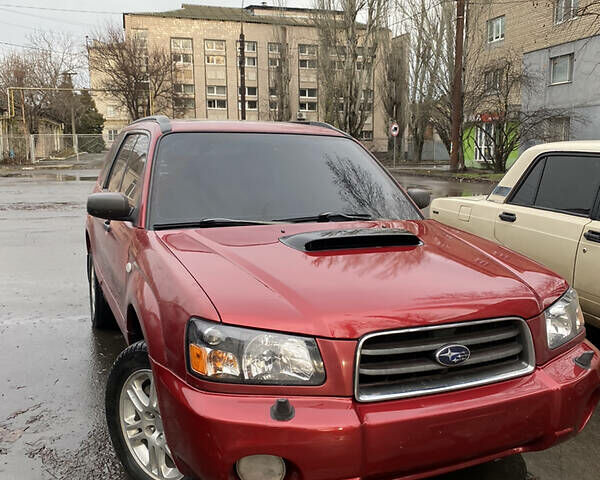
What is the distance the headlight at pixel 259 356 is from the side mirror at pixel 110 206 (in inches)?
53.3

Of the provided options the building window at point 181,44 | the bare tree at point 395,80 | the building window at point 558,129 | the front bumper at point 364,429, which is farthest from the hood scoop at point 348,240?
the building window at point 181,44

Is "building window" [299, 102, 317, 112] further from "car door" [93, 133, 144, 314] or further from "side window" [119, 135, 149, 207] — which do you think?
"side window" [119, 135, 149, 207]

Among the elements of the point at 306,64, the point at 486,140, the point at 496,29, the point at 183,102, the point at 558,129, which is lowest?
the point at 486,140

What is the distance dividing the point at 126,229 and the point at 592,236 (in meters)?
3.04

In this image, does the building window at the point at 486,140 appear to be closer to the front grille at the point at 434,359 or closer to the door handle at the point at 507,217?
the door handle at the point at 507,217

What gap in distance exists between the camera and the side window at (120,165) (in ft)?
13.3

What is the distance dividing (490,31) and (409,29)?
22.0 ft

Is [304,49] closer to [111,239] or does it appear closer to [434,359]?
[111,239]

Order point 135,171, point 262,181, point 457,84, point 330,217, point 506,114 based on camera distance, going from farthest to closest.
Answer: point 506,114
point 457,84
point 135,171
point 262,181
point 330,217

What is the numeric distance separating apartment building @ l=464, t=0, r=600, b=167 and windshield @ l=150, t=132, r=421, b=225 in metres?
21.7

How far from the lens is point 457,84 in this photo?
23.2 metres

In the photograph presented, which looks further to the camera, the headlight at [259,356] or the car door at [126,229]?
the car door at [126,229]

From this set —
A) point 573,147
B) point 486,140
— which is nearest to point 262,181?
point 573,147

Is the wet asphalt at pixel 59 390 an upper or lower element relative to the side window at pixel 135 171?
lower
